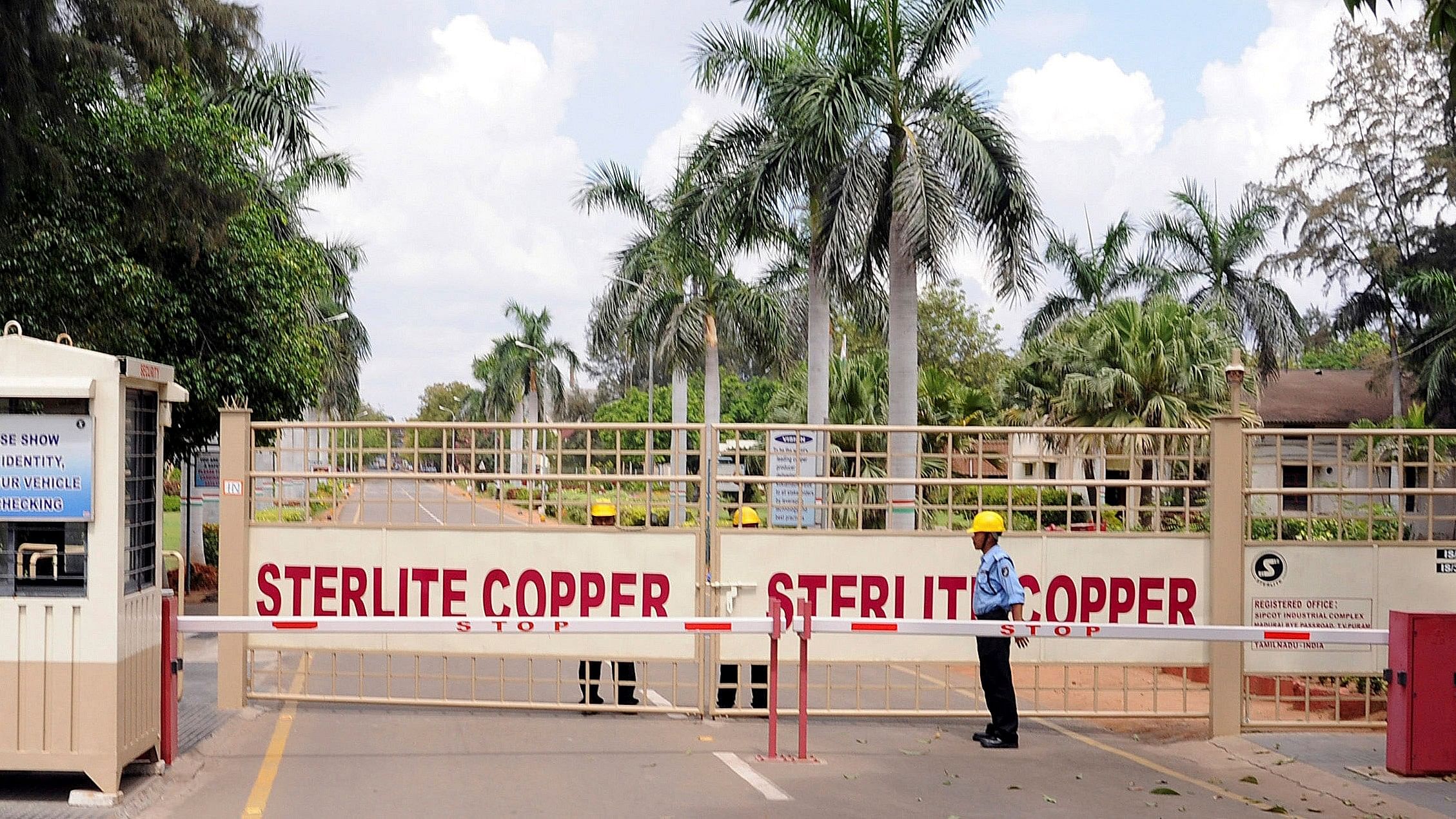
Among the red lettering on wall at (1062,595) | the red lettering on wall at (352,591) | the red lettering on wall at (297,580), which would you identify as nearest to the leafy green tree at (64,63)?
the red lettering on wall at (297,580)

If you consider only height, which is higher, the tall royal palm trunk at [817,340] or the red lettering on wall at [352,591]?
the tall royal palm trunk at [817,340]

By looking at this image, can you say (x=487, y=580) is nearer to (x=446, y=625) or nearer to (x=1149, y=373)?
(x=446, y=625)

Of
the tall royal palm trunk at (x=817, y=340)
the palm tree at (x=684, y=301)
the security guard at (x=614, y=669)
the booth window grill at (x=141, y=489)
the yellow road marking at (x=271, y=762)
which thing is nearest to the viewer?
the yellow road marking at (x=271, y=762)

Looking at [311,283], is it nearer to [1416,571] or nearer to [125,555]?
[125,555]

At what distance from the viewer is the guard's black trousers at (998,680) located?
33.9 ft

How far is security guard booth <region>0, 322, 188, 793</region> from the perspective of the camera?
7.95 metres

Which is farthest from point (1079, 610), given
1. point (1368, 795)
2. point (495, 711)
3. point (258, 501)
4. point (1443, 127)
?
point (1443, 127)

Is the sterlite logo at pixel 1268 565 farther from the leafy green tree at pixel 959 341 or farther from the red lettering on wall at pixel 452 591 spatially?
the leafy green tree at pixel 959 341

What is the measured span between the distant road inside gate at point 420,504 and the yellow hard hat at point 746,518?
5.94ft

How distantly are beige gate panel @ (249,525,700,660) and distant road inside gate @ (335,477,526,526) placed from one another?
188 millimetres

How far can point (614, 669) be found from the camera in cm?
1143

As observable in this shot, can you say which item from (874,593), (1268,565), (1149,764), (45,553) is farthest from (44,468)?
(1268,565)

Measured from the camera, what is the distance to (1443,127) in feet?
145

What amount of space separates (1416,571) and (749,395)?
67.6m
